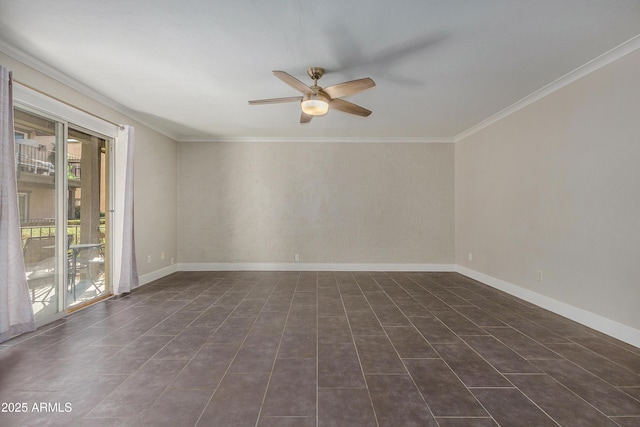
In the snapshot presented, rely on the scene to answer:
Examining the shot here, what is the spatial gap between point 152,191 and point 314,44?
146 inches

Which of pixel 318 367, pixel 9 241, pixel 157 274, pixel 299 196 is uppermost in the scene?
pixel 299 196

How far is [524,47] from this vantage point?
2.34 meters

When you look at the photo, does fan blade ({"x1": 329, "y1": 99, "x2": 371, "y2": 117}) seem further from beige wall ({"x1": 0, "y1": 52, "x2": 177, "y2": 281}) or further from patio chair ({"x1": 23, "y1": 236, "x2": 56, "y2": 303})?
patio chair ({"x1": 23, "y1": 236, "x2": 56, "y2": 303})

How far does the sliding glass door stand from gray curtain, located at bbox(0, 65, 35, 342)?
291 mm

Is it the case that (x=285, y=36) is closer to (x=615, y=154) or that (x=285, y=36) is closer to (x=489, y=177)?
(x=615, y=154)

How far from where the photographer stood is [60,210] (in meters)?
2.93

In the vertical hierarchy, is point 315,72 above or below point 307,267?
above

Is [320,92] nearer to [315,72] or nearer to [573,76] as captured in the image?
[315,72]

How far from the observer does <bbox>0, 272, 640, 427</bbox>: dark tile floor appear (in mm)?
1511

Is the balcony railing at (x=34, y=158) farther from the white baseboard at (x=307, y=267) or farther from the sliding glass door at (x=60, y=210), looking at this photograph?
the white baseboard at (x=307, y=267)

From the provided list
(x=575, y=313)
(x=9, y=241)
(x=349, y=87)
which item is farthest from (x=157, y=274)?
(x=575, y=313)

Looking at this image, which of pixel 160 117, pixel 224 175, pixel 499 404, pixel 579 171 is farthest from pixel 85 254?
pixel 579 171

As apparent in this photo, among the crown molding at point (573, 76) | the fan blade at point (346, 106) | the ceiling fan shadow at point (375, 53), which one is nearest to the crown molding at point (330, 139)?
the crown molding at point (573, 76)

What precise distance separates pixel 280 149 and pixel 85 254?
3.44 meters
